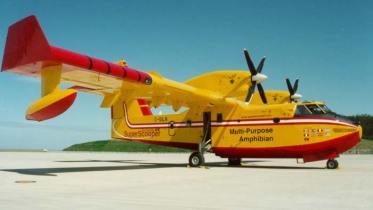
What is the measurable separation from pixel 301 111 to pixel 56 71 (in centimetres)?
1143

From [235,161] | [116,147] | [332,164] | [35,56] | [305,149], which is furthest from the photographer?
[116,147]

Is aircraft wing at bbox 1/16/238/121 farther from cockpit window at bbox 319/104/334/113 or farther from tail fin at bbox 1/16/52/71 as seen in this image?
cockpit window at bbox 319/104/334/113

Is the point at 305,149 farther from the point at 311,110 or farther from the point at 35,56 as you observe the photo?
the point at 35,56

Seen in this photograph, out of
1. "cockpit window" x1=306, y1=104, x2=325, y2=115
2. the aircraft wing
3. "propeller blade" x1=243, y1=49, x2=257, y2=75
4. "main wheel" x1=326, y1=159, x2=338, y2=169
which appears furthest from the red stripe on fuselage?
the aircraft wing

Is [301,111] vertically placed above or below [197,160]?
above

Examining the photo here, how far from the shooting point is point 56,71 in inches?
575

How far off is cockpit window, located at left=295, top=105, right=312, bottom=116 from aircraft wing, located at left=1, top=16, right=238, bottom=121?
594cm

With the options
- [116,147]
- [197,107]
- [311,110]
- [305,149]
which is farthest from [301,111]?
[116,147]

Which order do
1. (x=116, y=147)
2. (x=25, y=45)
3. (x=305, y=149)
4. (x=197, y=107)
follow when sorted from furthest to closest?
1. (x=116, y=147)
2. (x=197, y=107)
3. (x=305, y=149)
4. (x=25, y=45)

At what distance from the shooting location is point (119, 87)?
59.1 feet

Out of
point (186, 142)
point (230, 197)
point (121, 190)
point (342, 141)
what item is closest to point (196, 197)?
point (230, 197)

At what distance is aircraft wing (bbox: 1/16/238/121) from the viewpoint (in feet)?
45.1

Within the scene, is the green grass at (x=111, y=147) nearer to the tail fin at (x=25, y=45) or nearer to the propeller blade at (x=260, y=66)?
the propeller blade at (x=260, y=66)

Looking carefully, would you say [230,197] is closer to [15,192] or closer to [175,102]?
[15,192]
